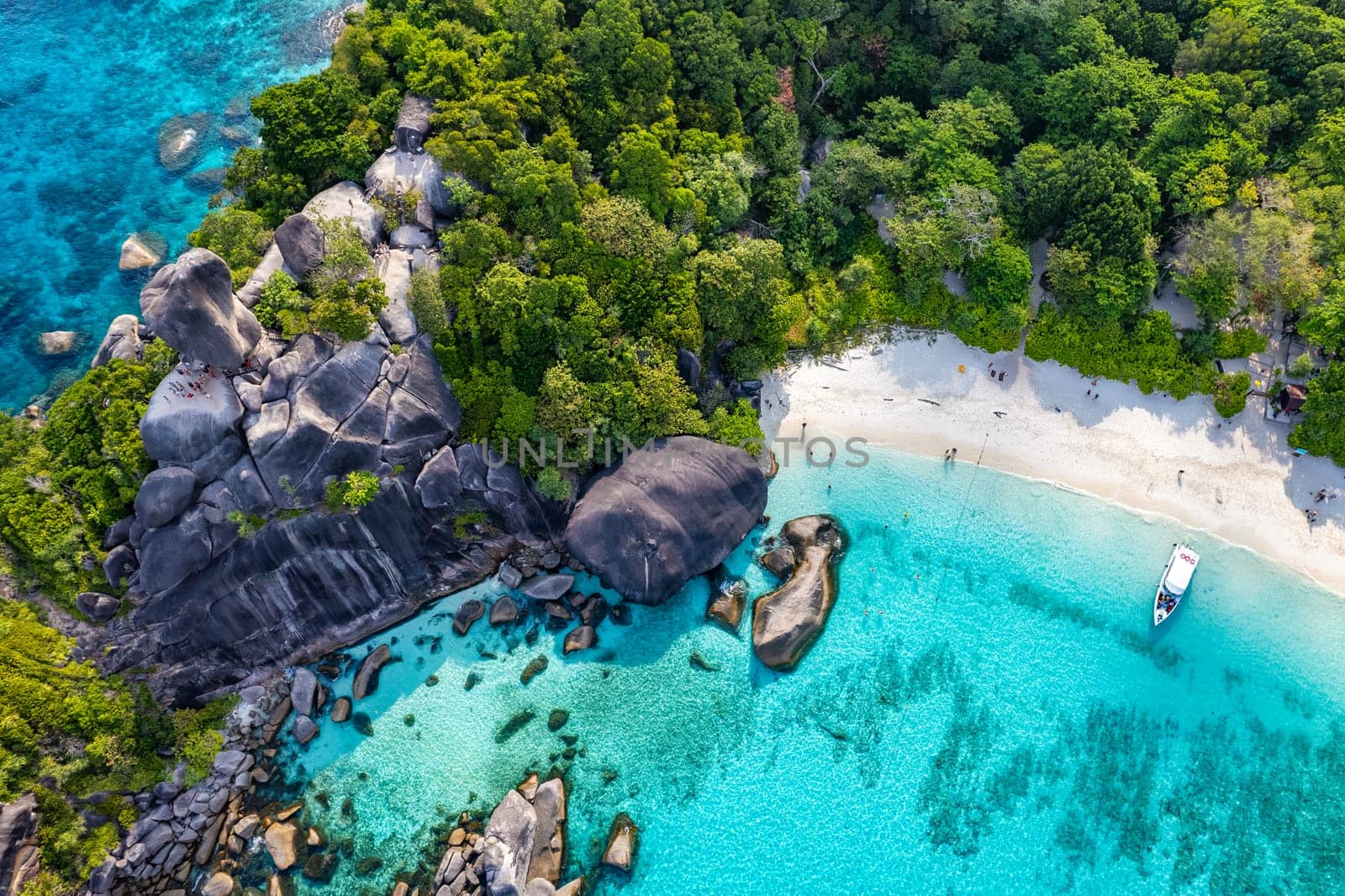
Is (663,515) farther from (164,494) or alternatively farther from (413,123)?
(413,123)

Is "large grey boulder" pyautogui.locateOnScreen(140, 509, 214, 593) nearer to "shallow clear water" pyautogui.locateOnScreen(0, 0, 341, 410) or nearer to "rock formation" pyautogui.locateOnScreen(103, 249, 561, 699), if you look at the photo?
"rock formation" pyautogui.locateOnScreen(103, 249, 561, 699)

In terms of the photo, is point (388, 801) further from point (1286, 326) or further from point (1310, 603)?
point (1286, 326)

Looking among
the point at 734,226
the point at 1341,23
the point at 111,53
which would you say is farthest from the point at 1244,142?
the point at 111,53

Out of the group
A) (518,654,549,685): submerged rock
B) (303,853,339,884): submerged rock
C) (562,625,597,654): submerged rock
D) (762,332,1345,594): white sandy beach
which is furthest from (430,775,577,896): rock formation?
(762,332,1345,594): white sandy beach

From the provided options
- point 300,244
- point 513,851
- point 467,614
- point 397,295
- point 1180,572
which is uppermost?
point 300,244

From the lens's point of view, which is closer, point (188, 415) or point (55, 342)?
point (188, 415)

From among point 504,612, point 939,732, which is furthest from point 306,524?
point 939,732

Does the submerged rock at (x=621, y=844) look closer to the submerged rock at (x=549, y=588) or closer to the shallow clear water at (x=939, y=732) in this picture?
the shallow clear water at (x=939, y=732)
